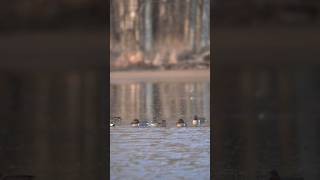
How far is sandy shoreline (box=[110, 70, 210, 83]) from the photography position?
7262 mm

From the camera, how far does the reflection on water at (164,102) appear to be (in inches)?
285

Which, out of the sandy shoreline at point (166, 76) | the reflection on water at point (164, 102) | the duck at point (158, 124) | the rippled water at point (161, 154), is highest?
the sandy shoreline at point (166, 76)

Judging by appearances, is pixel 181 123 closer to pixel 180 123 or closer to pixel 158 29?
pixel 180 123

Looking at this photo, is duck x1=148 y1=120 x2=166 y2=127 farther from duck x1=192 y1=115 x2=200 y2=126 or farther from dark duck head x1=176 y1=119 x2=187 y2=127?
duck x1=192 y1=115 x2=200 y2=126

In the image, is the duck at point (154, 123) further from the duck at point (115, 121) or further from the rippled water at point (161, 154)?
the duck at point (115, 121)

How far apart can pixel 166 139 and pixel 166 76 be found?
28.4 inches

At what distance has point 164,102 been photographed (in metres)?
7.25

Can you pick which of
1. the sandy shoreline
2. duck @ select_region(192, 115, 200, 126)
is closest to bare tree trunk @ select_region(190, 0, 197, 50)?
the sandy shoreline

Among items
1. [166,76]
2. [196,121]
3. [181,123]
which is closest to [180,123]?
[181,123]

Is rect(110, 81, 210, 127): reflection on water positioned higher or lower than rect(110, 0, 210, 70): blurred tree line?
lower

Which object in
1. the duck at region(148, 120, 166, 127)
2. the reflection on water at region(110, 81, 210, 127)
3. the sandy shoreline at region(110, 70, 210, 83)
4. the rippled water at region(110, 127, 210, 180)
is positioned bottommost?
the rippled water at region(110, 127, 210, 180)

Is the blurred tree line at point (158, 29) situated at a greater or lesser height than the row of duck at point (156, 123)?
greater
